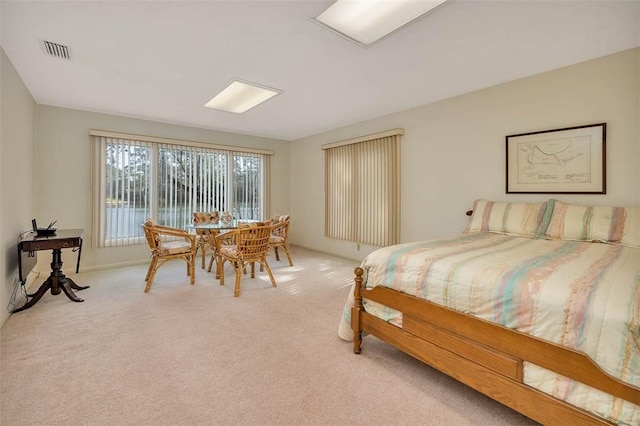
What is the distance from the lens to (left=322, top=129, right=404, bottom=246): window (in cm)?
452

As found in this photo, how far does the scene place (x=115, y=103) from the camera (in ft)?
13.4

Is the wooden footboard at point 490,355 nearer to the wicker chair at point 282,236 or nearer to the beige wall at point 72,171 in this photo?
the wicker chair at point 282,236

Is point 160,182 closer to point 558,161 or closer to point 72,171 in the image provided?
point 72,171

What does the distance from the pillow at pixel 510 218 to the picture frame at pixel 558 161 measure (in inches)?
12.5

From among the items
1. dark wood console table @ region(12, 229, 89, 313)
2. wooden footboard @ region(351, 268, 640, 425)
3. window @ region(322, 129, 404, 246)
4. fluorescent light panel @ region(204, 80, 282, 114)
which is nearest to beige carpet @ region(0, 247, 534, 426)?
dark wood console table @ region(12, 229, 89, 313)

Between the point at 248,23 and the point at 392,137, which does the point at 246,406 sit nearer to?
the point at 248,23

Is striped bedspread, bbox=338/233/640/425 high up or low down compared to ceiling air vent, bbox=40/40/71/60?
down

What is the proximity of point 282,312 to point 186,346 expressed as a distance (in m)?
0.93

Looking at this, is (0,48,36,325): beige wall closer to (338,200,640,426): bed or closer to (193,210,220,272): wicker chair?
(193,210,220,272): wicker chair

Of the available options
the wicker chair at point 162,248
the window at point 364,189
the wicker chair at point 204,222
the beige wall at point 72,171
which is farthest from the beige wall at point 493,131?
the beige wall at point 72,171

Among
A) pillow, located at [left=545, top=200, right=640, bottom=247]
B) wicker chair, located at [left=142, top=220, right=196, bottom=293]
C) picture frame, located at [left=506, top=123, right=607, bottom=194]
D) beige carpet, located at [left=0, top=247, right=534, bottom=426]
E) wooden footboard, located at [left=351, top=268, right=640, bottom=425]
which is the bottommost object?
beige carpet, located at [left=0, top=247, right=534, bottom=426]

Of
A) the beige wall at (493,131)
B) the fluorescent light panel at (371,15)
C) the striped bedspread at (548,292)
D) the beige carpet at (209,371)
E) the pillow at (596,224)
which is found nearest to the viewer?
the striped bedspread at (548,292)

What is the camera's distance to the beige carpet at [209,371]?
1532 mm

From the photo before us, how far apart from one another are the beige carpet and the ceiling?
8.13 feet
